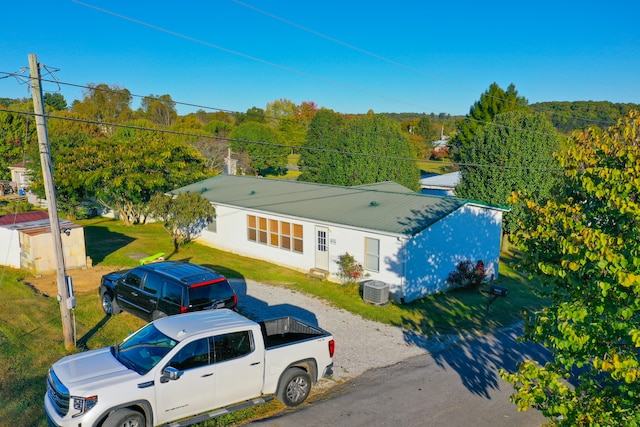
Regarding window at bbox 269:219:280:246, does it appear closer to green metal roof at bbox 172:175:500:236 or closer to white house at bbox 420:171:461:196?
green metal roof at bbox 172:175:500:236

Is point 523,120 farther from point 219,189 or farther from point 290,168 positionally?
point 290,168

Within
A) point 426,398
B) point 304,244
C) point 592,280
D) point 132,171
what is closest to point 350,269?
point 304,244

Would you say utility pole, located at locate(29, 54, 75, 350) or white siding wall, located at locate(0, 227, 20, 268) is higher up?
utility pole, located at locate(29, 54, 75, 350)

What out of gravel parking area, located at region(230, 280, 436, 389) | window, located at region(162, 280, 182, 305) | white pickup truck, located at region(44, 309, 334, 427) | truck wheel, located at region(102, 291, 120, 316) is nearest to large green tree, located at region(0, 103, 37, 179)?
truck wheel, located at region(102, 291, 120, 316)

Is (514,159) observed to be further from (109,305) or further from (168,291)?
(109,305)

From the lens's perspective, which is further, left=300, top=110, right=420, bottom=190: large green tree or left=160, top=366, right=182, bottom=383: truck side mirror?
left=300, top=110, right=420, bottom=190: large green tree

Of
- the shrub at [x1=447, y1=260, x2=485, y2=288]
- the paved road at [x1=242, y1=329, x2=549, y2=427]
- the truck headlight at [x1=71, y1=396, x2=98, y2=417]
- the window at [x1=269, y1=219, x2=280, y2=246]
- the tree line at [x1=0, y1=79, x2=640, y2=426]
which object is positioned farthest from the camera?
the window at [x1=269, y1=219, x2=280, y2=246]
